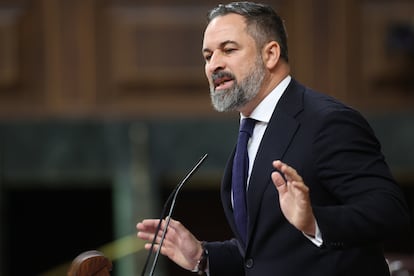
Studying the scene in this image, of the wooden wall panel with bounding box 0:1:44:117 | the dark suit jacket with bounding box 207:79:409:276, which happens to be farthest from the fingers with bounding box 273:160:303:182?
the wooden wall panel with bounding box 0:1:44:117

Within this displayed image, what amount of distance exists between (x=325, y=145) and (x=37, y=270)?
440cm

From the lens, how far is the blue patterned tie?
2520mm

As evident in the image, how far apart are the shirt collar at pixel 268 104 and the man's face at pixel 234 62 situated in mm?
41

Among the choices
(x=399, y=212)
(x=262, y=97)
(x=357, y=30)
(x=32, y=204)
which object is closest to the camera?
(x=399, y=212)

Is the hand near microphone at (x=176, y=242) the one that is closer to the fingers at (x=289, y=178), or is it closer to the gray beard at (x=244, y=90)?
the gray beard at (x=244, y=90)

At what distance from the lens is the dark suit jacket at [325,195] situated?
2227 mm

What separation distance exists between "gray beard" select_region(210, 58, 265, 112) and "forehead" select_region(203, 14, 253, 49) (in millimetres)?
80

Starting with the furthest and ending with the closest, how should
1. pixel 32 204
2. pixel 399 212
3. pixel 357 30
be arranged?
pixel 32 204
pixel 357 30
pixel 399 212

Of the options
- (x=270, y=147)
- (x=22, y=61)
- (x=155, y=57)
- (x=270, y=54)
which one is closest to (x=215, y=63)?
(x=270, y=54)

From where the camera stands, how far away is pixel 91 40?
5504mm

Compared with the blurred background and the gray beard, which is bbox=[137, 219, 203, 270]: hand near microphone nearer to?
the gray beard

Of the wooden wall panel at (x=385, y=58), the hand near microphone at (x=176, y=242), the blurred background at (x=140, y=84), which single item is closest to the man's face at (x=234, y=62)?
the hand near microphone at (x=176, y=242)

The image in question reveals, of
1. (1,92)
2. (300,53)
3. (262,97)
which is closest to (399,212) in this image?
(262,97)

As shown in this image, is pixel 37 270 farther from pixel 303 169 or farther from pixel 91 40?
pixel 303 169
